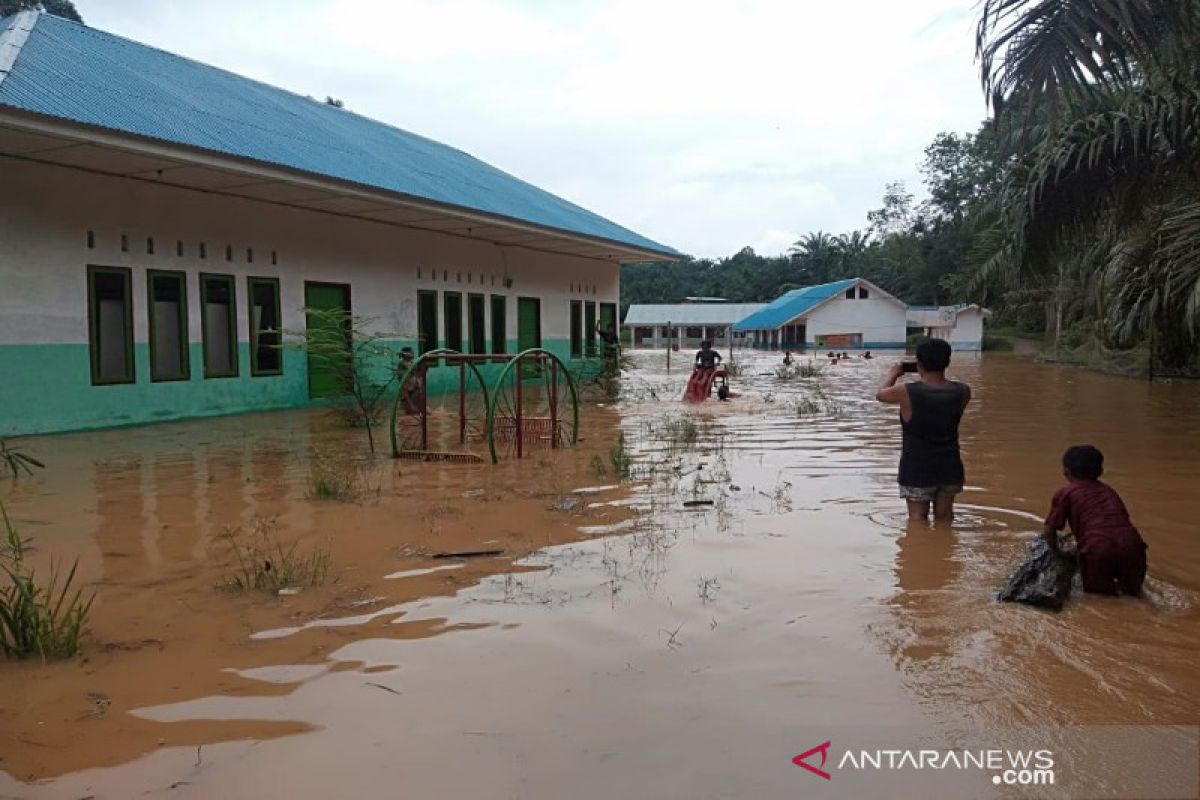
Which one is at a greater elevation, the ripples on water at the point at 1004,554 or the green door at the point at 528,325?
the green door at the point at 528,325

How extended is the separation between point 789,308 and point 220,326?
1743 inches

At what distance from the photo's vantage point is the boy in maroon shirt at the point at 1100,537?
448 cm

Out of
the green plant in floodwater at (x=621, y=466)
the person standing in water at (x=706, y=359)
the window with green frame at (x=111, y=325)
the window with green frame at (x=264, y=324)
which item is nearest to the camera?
the green plant in floodwater at (x=621, y=466)

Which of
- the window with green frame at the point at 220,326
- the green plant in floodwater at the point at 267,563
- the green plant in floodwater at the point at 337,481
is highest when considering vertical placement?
the window with green frame at the point at 220,326

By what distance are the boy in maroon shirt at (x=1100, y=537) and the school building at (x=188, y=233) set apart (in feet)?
29.1

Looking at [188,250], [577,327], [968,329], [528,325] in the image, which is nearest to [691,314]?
[968,329]

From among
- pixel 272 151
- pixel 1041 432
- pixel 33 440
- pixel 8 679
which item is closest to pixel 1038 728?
pixel 8 679

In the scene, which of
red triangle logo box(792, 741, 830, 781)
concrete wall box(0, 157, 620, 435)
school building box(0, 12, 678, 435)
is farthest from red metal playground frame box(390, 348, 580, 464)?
red triangle logo box(792, 741, 830, 781)

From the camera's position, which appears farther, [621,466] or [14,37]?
[14,37]

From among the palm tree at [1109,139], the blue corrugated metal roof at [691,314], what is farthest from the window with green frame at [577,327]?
the blue corrugated metal roof at [691,314]

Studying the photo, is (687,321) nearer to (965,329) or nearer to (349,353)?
(965,329)

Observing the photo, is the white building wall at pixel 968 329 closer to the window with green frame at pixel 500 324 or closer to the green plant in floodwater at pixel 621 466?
the window with green frame at pixel 500 324

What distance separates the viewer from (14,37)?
12.2 meters

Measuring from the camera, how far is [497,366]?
21.0m
